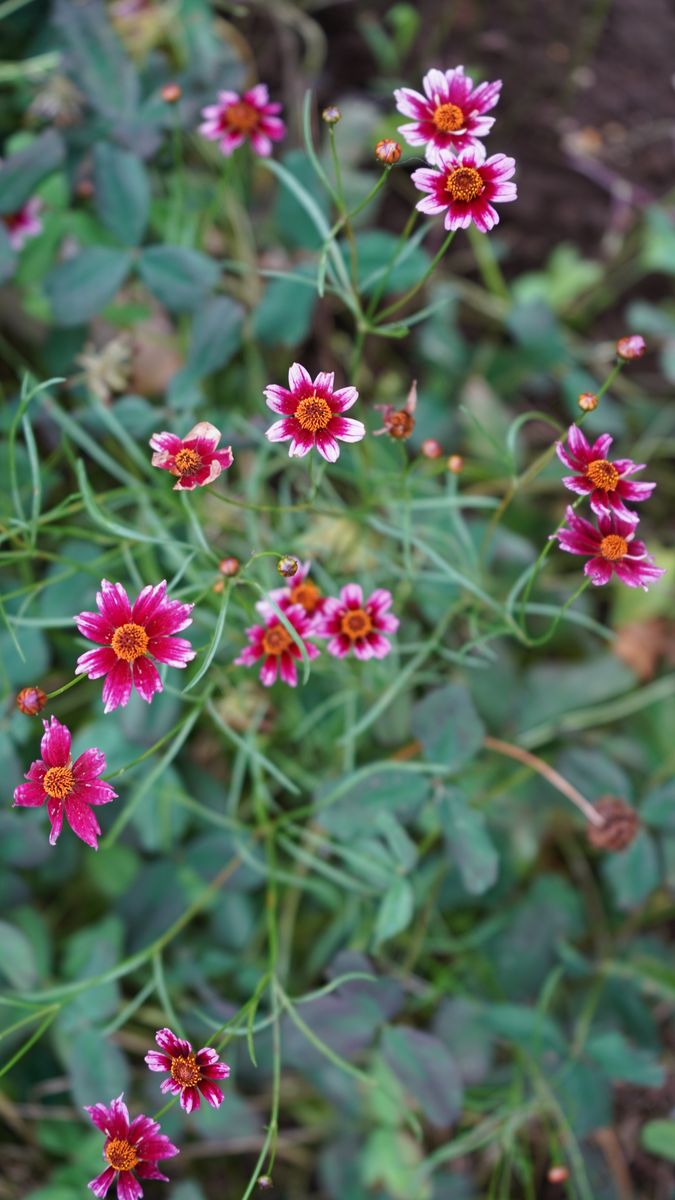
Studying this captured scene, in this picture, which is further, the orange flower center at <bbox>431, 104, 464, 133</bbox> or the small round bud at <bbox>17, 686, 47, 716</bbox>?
the orange flower center at <bbox>431, 104, 464, 133</bbox>

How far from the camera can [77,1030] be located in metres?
1.30

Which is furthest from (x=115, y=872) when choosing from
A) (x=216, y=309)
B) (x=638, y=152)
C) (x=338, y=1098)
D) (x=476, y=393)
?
(x=638, y=152)

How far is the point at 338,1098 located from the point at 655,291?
155 centimetres

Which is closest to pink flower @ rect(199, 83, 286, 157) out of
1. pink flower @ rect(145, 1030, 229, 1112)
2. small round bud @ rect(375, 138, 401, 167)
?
small round bud @ rect(375, 138, 401, 167)

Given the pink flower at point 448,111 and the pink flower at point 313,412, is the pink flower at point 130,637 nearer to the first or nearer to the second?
the pink flower at point 313,412

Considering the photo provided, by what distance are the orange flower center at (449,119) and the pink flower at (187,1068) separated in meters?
0.84

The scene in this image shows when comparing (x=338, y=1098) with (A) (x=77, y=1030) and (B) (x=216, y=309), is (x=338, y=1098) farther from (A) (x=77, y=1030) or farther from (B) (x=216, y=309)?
(B) (x=216, y=309)

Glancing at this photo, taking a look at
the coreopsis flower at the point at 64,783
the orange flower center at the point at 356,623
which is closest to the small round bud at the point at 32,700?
the coreopsis flower at the point at 64,783

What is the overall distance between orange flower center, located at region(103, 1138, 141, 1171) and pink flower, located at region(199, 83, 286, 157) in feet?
3.49

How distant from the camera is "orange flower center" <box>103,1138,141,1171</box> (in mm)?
904

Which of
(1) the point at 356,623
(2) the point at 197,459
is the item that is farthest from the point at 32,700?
(1) the point at 356,623

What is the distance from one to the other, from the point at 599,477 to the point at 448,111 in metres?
0.38

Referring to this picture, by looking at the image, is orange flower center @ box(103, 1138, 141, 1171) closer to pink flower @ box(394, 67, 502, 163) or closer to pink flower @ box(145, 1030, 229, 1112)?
pink flower @ box(145, 1030, 229, 1112)

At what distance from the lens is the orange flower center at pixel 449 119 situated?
1.03 metres
